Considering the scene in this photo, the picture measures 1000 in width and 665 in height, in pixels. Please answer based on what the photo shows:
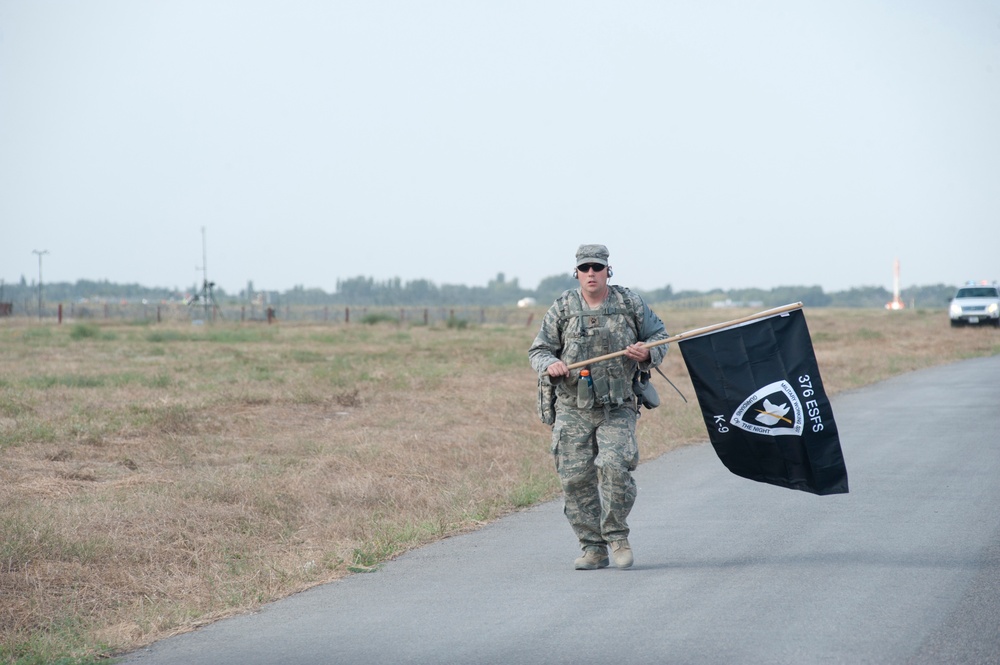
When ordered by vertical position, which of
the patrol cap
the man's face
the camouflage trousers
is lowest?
the camouflage trousers

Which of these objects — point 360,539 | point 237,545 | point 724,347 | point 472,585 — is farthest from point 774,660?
point 237,545

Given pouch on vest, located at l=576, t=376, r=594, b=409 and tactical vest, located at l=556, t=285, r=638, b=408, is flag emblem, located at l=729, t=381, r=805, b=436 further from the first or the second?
pouch on vest, located at l=576, t=376, r=594, b=409

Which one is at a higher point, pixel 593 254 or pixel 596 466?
pixel 593 254

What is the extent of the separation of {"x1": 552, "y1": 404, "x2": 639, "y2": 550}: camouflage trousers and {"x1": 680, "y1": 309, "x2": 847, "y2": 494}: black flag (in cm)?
57

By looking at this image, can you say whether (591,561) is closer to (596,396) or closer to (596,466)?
(596,466)

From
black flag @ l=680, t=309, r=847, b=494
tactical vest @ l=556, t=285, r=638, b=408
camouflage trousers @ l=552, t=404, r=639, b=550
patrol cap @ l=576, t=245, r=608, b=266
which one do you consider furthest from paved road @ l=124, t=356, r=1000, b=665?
patrol cap @ l=576, t=245, r=608, b=266

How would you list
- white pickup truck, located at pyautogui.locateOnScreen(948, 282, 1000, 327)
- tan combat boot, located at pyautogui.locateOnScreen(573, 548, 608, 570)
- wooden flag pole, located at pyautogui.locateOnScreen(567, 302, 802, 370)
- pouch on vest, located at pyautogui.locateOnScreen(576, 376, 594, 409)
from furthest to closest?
white pickup truck, located at pyautogui.locateOnScreen(948, 282, 1000, 327) → tan combat boot, located at pyautogui.locateOnScreen(573, 548, 608, 570) → pouch on vest, located at pyautogui.locateOnScreen(576, 376, 594, 409) → wooden flag pole, located at pyautogui.locateOnScreen(567, 302, 802, 370)

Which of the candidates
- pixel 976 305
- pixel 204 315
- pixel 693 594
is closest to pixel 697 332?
pixel 693 594

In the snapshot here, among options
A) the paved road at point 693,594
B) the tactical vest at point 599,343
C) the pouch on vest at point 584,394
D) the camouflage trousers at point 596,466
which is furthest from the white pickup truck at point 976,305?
the pouch on vest at point 584,394

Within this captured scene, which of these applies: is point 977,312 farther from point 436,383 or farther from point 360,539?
point 360,539

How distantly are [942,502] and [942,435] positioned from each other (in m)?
4.78

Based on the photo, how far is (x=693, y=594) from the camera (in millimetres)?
6090

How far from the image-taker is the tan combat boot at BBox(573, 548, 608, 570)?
6852 millimetres

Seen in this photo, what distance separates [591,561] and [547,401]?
1.03 m
